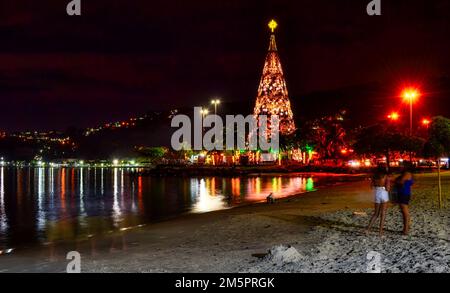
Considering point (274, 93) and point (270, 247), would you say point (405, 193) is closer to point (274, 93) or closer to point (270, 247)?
point (270, 247)

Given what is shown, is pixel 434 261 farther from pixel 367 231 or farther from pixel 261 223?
pixel 261 223

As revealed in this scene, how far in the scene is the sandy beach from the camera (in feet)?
36.9

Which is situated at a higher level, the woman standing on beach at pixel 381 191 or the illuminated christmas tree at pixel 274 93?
the illuminated christmas tree at pixel 274 93

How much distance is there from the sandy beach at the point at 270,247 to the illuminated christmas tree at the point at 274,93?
227 ft

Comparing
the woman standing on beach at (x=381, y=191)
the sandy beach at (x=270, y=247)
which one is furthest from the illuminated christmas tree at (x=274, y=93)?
the woman standing on beach at (x=381, y=191)

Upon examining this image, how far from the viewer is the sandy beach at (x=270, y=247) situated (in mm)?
11258

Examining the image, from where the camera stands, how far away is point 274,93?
91.9 m

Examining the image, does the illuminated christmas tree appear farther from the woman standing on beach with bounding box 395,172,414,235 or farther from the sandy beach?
the woman standing on beach with bounding box 395,172,414,235

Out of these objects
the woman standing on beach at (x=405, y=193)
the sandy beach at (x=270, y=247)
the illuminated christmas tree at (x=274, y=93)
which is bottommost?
the sandy beach at (x=270, y=247)

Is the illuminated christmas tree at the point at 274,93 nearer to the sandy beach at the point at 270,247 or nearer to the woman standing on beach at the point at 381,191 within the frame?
the sandy beach at the point at 270,247

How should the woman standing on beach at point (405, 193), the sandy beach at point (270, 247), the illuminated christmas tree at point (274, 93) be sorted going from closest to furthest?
1. the sandy beach at point (270, 247)
2. the woman standing on beach at point (405, 193)
3. the illuminated christmas tree at point (274, 93)

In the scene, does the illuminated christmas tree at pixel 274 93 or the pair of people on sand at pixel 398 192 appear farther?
the illuminated christmas tree at pixel 274 93

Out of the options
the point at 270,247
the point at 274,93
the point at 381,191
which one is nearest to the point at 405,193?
the point at 381,191
